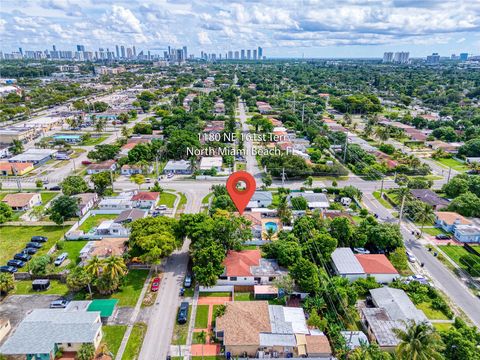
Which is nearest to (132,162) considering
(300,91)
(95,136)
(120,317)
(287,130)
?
(95,136)

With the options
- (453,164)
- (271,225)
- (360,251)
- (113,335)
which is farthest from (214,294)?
(453,164)

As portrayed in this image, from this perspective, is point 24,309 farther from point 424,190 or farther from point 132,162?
point 424,190

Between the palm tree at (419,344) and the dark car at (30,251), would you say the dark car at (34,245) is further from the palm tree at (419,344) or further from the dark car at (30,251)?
the palm tree at (419,344)

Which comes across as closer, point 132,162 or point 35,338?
point 35,338

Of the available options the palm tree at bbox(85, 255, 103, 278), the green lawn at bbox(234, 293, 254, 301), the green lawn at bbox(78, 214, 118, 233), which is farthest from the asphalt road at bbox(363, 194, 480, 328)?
the green lawn at bbox(78, 214, 118, 233)

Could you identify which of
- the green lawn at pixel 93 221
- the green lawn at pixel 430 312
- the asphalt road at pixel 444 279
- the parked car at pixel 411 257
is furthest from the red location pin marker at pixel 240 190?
the green lawn at pixel 93 221
